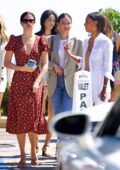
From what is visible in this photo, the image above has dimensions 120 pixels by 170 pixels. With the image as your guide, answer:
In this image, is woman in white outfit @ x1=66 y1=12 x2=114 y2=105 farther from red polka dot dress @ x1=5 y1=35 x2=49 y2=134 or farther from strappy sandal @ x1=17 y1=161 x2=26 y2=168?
strappy sandal @ x1=17 y1=161 x2=26 y2=168

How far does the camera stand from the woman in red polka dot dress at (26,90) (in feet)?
30.7

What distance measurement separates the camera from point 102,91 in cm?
923

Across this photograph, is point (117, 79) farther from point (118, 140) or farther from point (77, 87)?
point (118, 140)

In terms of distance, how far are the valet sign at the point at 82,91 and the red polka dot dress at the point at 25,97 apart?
31.5 inches

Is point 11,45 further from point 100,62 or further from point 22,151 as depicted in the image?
point 22,151

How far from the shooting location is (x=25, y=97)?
30.7ft

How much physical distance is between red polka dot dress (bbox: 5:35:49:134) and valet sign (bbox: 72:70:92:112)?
2.62 ft

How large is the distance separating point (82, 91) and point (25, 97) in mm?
944

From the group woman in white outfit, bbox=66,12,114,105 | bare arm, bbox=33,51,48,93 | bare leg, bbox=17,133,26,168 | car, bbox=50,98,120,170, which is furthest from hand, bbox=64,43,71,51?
car, bbox=50,98,120,170

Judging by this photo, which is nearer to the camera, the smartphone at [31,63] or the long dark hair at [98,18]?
the smartphone at [31,63]

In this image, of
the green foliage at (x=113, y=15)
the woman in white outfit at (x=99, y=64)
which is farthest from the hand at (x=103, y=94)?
the green foliage at (x=113, y=15)

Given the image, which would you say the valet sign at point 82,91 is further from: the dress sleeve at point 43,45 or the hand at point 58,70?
the hand at point 58,70

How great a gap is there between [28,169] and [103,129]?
524 cm

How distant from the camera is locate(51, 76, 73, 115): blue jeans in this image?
391 inches
